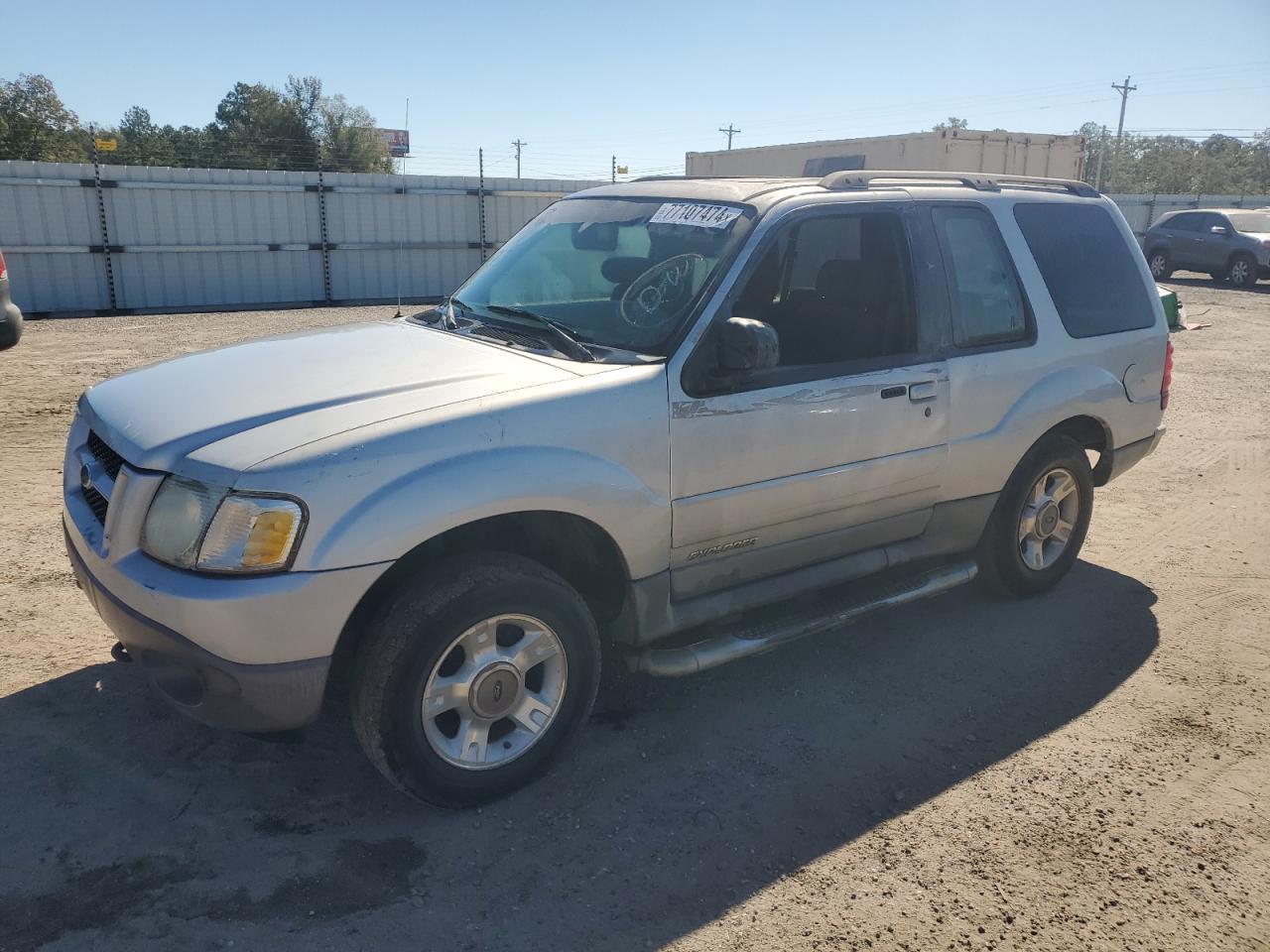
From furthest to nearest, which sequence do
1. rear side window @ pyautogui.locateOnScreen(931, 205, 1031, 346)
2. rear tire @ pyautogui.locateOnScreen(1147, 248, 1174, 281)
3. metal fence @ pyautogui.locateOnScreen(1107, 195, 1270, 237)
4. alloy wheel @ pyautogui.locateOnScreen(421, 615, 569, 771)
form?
metal fence @ pyautogui.locateOnScreen(1107, 195, 1270, 237) < rear tire @ pyautogui.locateOnScreen(1147, 248, 1174, 281) < rear side window @ pyautogui.locateOnScreen(931, 205, 1031, 346) < alloy wheel @ pyautogui.locateOnScreen(421, 615, 569, 771)

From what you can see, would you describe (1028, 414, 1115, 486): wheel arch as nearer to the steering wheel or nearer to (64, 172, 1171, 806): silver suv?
(64, 172, 1171, 806): silver suv

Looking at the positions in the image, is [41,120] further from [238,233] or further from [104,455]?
[104,455]

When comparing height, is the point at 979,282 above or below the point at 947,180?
below

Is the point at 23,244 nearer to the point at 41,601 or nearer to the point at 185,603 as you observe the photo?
the point at 41,601

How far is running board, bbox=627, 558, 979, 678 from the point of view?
3611 millimetres

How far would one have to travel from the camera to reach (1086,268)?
500 centimetres

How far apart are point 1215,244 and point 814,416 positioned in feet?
78.6

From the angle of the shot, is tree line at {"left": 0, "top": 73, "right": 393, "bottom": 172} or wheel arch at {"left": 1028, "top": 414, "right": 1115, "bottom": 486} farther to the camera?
tree line at {"left": 0, "top": 73, "right": 393, "bottom": 172}

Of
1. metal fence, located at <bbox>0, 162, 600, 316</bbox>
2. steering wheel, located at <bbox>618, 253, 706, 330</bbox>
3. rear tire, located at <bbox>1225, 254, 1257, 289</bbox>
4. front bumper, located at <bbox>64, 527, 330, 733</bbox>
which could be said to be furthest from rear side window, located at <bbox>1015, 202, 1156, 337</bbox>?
rear tire, located at <bbox>1225, 254, 1257, 289</bbox>

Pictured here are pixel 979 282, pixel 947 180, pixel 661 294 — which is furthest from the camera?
pixel 947 180

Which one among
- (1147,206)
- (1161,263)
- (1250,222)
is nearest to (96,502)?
(1161,263)

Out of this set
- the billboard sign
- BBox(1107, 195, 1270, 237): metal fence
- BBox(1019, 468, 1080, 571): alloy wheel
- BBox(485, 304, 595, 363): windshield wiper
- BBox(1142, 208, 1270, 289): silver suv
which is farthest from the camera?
the billboard sign

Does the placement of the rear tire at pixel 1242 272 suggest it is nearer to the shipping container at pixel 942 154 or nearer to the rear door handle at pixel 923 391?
the shipping container at pixel 942 154

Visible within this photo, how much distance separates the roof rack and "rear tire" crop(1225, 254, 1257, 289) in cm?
2127
